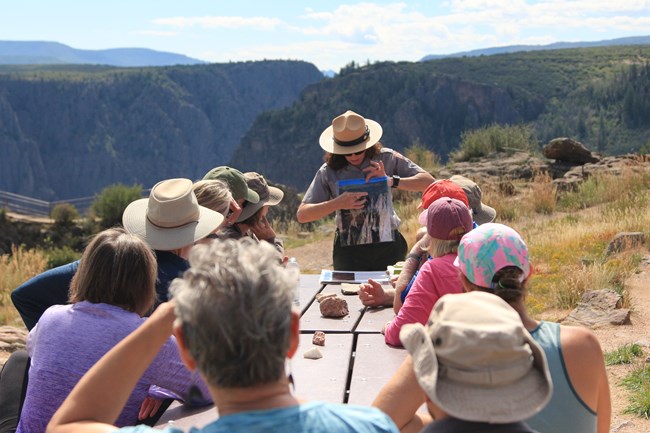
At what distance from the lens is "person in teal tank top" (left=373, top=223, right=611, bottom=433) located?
7.84 ft

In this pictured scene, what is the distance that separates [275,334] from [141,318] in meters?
1.36

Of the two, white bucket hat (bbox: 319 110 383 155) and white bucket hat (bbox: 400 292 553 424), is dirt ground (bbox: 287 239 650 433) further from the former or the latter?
white bucket hat (bbox: 400 292 553 424)

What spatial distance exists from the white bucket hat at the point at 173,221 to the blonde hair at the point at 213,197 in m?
0.30

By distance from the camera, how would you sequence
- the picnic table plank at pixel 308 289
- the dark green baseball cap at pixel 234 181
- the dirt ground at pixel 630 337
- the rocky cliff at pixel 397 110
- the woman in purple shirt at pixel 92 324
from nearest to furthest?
the woman in purple shirt at pixel 92 324, the picnic table plank at pixel 308 289, the dirt ground at pixel 630 337, the dark green baseball cap at pixel 234 181, the rocky cliff at pixel 397 110

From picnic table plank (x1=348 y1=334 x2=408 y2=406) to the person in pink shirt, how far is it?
0.10 m

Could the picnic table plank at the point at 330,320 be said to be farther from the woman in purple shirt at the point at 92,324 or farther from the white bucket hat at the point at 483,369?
the white bucket hat at the point at 483,369

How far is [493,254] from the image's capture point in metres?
2.48

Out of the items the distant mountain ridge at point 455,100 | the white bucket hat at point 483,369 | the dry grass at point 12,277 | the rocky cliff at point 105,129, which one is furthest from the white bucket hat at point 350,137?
the rocky cliff at point 105,129

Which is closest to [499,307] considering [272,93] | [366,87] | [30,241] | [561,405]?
[561,405]

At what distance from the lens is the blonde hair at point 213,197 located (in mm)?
3955

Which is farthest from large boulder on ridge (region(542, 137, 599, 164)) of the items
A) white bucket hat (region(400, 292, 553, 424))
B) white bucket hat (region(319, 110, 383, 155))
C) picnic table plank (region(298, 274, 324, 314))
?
white bucket hat (region(400, 292, 553, 424))

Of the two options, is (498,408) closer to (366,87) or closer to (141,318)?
(141,318)

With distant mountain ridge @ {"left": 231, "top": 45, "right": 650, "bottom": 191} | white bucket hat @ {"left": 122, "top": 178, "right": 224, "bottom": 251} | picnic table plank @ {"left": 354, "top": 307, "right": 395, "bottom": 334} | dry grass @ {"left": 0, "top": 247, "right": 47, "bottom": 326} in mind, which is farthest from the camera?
distant mountain ridge @ {"left": 231, "top": 45, "right": 650, "bottom": 191}

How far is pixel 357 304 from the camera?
433cm
